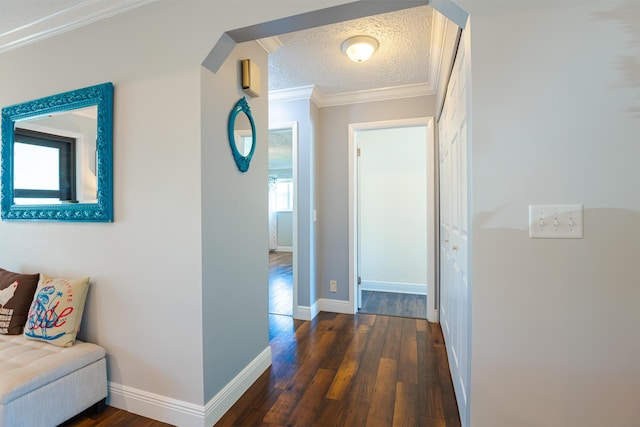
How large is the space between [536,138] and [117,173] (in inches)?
83.1

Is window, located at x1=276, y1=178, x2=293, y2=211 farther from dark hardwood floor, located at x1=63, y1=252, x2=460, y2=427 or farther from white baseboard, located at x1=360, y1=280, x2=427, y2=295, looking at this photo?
dark hardwood floor, located at x1=63, y1=252, x2=460, y2=427

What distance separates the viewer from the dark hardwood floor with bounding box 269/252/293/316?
11.3 feet

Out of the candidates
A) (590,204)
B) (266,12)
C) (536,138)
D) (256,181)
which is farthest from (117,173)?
(590,204)

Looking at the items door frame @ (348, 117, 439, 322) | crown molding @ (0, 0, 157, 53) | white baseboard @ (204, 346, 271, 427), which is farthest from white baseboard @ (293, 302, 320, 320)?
crown molding @ (0, 0, 157, 53)

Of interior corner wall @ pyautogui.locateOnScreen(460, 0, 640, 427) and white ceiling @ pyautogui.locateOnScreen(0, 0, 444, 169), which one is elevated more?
white ceiling @ pyautogui.locateOnScreen(0, 0, 444, 169)

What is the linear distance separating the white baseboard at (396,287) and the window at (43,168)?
349 cm

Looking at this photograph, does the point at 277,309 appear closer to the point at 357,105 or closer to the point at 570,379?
the point at 357,105

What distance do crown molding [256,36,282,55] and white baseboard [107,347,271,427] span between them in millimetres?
2271

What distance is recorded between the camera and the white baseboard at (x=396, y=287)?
3939 mm

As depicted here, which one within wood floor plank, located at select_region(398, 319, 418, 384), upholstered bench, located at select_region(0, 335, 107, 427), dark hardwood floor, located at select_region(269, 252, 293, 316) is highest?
upholstered bench, located at select_region(0, 335, 107, 427)

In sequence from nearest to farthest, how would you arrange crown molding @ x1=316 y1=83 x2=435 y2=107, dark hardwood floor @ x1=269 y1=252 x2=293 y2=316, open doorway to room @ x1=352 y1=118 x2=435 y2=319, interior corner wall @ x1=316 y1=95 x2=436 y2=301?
crown molding @ x1=316 y1=83 x2=435 y2=107 → interior corner wall @ x1=316 y1=95 x2=436 y2=301 → dark hardwood floor @ x1=269 y1=252 x2=293 y2=316 → open doorway to room @ x1=352 y1=118 x2=435 y2=319

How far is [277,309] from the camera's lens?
11.2 ft

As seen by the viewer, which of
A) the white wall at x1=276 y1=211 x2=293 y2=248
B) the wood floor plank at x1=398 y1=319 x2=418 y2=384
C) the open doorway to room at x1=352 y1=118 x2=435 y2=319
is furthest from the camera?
the white wall at x1=276 y1=211 x2=293 y2=248

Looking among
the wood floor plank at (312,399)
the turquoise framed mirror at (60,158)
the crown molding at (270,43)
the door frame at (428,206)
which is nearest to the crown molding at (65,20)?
the turquoise framed mirror at (60,158)
